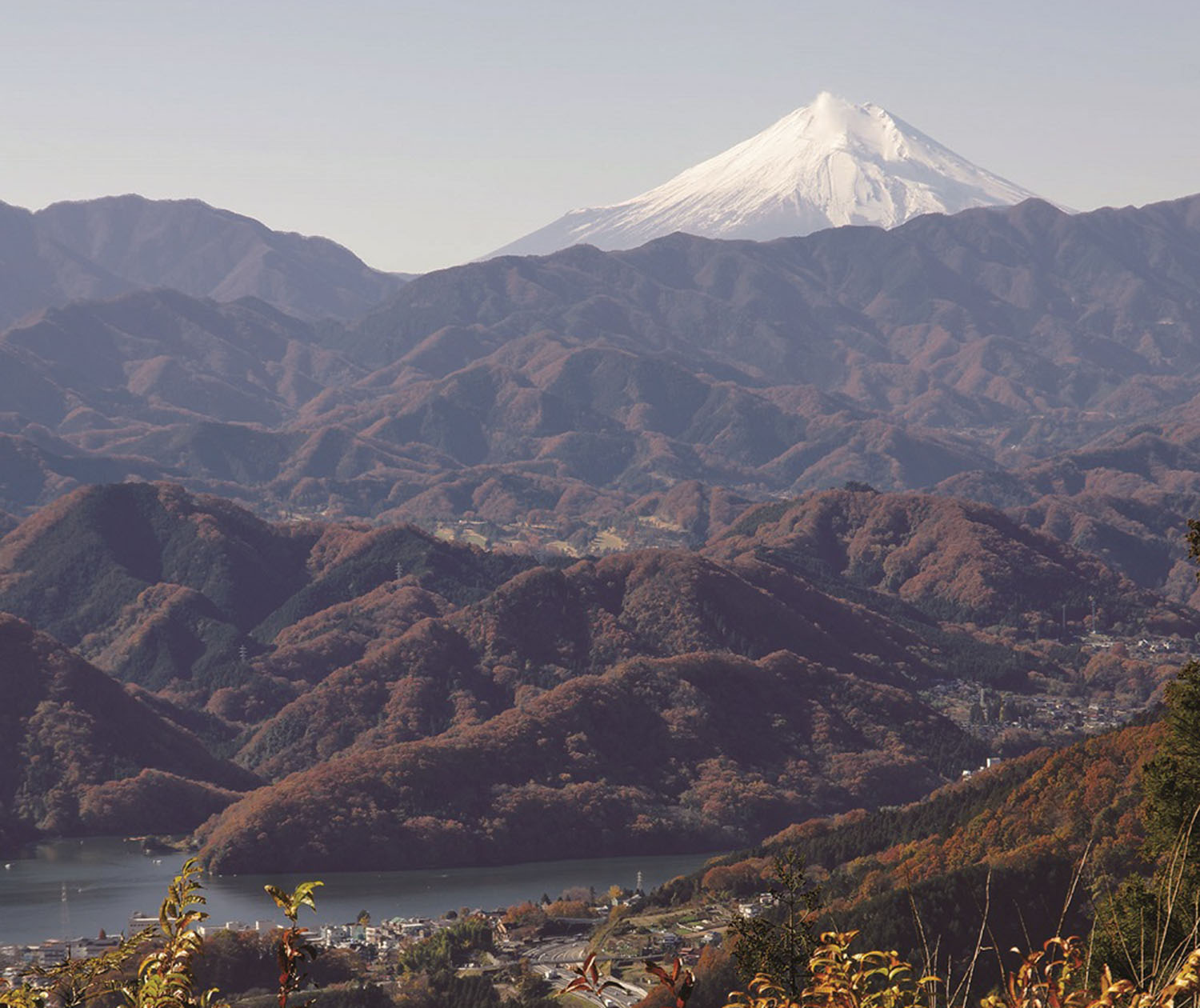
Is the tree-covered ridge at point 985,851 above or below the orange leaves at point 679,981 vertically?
below

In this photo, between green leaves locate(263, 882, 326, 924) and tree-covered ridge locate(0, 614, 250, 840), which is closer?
green leaves locate(263, 882, 326, 924)

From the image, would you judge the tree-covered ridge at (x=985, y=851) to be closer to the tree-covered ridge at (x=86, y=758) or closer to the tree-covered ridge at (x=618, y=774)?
the tree-covered ridge at (x=618, y=774)

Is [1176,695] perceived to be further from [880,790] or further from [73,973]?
[880,790]

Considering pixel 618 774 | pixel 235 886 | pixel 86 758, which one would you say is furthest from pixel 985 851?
pixel 86 758

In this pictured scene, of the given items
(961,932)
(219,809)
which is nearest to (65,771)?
(219,809)

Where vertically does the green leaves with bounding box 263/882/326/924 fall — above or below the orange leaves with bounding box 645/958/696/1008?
above

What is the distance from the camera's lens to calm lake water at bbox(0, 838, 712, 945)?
118m

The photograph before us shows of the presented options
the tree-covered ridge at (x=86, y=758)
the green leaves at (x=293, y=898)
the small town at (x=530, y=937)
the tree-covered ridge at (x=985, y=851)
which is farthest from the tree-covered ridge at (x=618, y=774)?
the green leaves at (x=293, y=898)

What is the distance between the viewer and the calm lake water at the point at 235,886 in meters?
118

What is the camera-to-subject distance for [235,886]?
432 ft

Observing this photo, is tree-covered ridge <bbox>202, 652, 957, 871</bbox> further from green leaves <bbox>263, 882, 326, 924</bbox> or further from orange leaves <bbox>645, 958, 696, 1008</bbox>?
orange leaves <bbox>645, 958, 696, 1008</bbox>

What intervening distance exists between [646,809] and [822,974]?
146 metres

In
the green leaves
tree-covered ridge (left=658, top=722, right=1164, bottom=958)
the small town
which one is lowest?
the small town

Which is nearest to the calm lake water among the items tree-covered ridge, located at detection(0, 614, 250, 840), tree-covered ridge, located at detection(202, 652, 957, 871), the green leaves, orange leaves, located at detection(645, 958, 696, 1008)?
tree-covered ridge, located at detection(202, 652, 957, 871)
